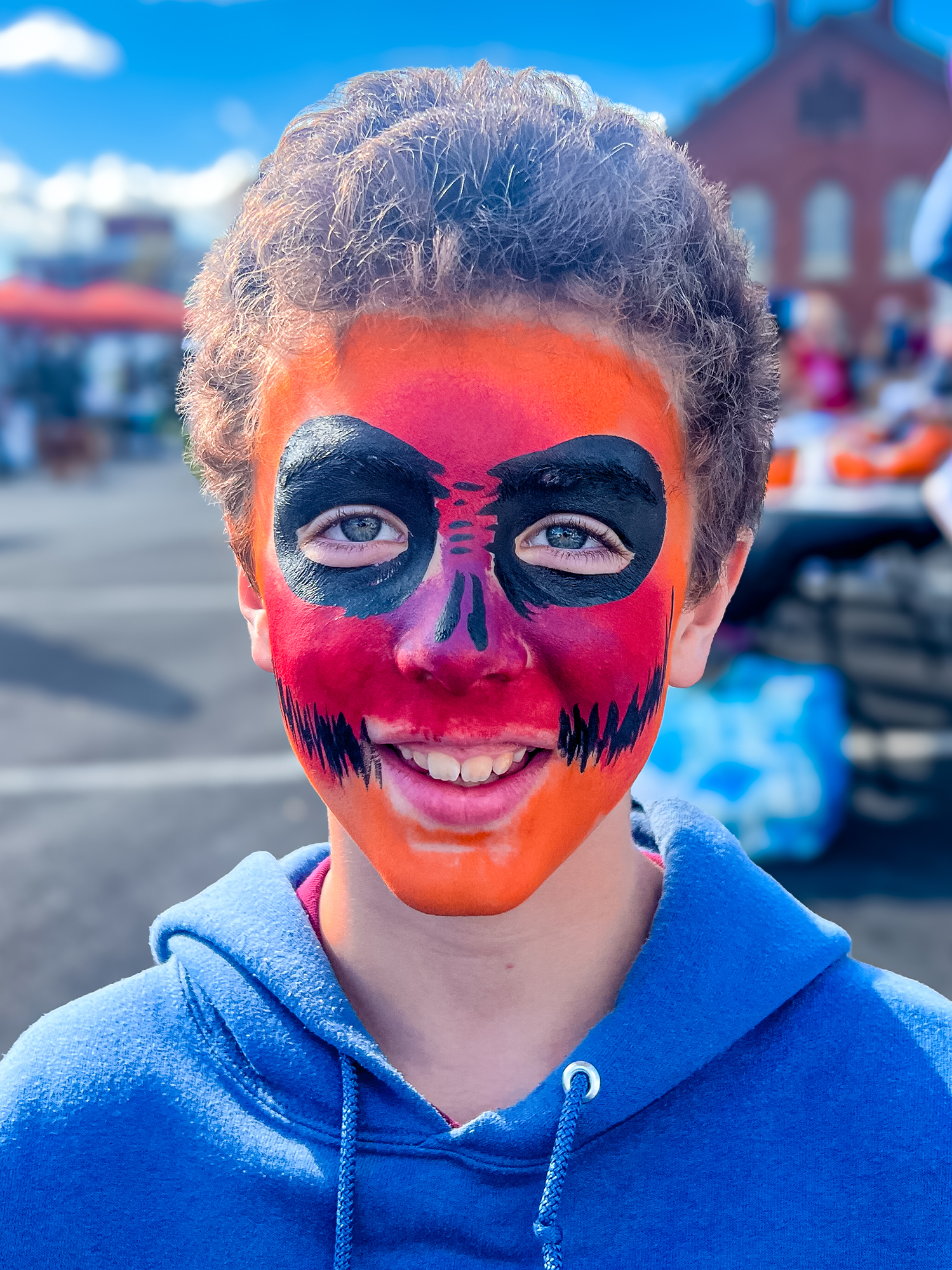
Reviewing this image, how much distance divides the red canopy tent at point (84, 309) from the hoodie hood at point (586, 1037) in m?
16.9

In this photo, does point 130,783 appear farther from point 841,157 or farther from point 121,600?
point 841,157

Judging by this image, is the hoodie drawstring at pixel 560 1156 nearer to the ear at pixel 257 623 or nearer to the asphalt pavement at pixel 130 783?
the ear at pixel 257 623

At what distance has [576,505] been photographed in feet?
3.84

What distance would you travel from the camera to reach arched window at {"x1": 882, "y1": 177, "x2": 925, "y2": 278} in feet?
103

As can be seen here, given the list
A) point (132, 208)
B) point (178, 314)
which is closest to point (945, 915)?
point (178, 314)

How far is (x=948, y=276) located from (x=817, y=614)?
3.92m

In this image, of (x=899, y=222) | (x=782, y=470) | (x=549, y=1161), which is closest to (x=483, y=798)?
(x=549, y=1161)

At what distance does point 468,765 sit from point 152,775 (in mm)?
4469

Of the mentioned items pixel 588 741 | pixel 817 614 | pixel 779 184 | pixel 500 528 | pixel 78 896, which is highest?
pixel 779 184

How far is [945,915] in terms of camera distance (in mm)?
3908

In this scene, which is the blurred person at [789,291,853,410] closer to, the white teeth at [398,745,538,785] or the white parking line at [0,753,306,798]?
the white parking line at [0,753,306,798]

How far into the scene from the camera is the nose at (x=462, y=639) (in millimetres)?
1107

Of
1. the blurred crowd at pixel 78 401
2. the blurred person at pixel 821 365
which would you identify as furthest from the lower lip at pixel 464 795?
the blurred crowd at pixel 78 401

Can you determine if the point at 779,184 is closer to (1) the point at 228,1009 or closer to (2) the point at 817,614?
(2) the point at 817,614
